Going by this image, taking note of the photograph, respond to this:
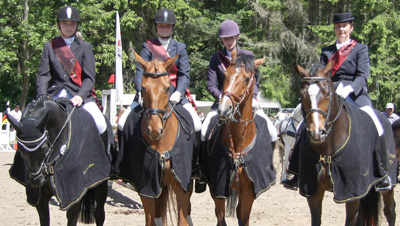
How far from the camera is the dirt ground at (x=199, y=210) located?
945 centimetres

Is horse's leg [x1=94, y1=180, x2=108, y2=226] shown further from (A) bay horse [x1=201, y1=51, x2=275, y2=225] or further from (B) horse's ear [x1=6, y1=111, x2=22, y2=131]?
(B) horse's ear [x1=6, y1=111, x2=22, y2=131]

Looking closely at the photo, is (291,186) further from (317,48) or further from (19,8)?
(317,48)

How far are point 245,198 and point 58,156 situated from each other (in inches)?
94.2

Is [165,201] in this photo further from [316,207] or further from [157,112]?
[316,207]

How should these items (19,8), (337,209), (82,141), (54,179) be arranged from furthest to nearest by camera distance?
(19,8)
(337,209)
(82,141)
(54,179)

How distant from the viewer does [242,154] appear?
21.7ft

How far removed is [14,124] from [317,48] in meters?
29.9

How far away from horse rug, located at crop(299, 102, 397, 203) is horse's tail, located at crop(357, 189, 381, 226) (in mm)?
929

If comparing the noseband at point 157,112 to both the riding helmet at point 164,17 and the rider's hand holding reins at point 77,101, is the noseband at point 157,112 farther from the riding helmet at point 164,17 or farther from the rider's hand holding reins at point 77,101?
the riding helmet at point 164,17

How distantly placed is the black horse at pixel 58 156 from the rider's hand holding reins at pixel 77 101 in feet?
0.25

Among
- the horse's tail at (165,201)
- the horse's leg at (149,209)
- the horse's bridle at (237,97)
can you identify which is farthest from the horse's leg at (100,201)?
the horse's bridle at (237,97)

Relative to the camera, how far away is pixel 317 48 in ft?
110

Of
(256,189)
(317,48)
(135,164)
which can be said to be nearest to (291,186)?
(256,189)

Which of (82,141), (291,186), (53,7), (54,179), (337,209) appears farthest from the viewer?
(53,7)
